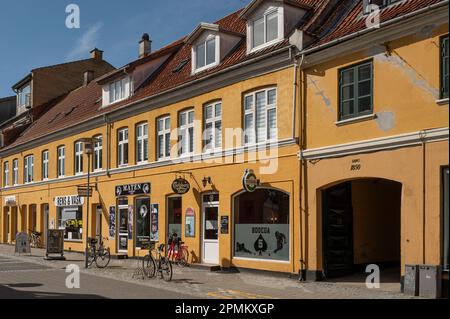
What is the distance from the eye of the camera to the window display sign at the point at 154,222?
2297 cm

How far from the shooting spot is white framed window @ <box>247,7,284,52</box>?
17906 mm

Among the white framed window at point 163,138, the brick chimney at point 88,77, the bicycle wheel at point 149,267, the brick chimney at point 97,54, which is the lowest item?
the bicycle wheel at point 149,267

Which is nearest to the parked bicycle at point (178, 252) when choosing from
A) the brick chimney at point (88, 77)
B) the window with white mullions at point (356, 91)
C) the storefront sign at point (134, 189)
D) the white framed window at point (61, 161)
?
the storefront sign at point (134, 189)

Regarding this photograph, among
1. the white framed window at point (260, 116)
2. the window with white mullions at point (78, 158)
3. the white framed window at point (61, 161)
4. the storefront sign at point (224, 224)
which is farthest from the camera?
the white framed window at point (61, 161)

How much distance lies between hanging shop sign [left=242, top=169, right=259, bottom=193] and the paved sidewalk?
8.54 ft

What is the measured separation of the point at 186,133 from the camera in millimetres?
21422

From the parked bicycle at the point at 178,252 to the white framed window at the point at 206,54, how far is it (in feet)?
20.5

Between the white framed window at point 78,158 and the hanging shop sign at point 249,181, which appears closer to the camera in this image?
the hanging shop sign at point 249,181

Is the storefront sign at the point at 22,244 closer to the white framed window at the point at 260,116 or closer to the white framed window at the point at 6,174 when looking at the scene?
the white framed window at the point at 6,174

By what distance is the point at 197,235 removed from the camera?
67.6 ft

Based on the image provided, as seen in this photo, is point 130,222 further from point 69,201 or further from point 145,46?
point 145,46
